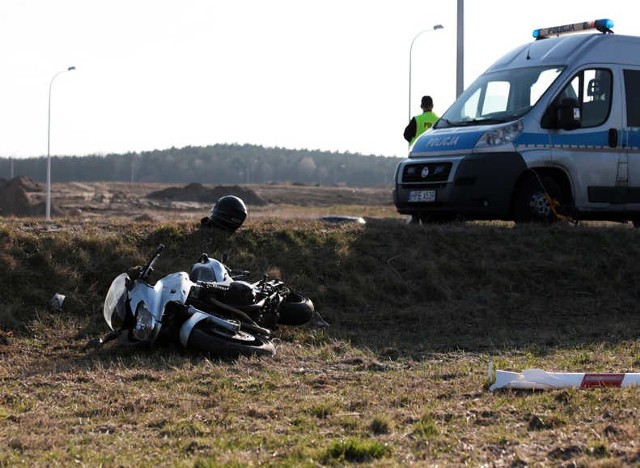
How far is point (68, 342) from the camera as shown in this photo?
34.1ft

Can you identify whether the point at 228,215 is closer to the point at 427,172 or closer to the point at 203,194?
the point at 427,172

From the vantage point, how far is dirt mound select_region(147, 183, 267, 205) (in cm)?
6262

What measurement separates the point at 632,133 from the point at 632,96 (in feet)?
1.87

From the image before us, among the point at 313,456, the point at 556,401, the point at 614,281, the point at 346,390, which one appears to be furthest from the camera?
the point at 614,281

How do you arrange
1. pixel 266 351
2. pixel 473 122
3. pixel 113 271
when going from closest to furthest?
1. pixel 266 351
2. pixel 113 271
3. pixel 473 122

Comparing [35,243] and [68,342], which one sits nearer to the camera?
[68,342]

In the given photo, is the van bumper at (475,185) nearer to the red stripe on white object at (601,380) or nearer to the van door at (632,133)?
the van door at (632,133)

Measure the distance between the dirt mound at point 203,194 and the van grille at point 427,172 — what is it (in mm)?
47334

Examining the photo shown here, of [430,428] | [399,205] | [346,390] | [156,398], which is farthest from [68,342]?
[399,205]

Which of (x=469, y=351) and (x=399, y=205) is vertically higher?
(x=399, y=205)

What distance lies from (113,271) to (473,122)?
5854 mm

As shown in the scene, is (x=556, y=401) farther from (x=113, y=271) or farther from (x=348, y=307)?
(x=113, y=271)

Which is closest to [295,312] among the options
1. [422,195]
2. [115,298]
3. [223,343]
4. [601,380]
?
[223,343]

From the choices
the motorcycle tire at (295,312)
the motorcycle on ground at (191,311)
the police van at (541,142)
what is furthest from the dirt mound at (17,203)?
the motorcycle on ground at (191,311)
